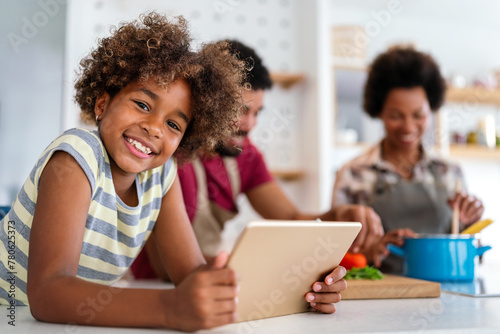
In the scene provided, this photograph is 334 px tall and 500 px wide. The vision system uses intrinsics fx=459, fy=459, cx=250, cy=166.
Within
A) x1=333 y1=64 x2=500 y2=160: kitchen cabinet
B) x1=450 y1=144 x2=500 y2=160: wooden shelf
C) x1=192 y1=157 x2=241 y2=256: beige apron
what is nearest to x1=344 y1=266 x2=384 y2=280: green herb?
x1=192 y1=157 x2=241 y2=256: beige apron

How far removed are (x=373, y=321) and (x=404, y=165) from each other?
1083 mm

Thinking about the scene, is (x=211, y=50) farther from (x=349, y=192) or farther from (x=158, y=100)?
(x=349, y=192)

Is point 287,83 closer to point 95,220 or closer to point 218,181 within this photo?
point 218,181

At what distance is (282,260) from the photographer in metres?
0.59

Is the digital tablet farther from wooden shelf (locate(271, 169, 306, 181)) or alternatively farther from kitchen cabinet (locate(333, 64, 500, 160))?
kitchen cabinet (locate(333, 64, 500, 160))

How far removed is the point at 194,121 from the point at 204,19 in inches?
70.8

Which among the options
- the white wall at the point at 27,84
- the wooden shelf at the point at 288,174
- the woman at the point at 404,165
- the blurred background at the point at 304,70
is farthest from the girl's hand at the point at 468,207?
the white wall at the point at 27,84

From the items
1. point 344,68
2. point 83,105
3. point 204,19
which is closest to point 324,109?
point 344,68

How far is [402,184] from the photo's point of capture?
4.90 feet

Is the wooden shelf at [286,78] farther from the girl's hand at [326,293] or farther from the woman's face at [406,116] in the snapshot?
the girl's hand at [326,293]

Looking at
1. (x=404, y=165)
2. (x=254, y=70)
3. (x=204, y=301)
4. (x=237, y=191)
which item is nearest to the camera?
(x=204, y=301)

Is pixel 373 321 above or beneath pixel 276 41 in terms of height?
beneath

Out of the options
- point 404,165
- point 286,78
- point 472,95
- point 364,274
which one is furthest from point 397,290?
point 472,95

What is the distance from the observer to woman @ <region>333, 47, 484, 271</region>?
4.91ft
